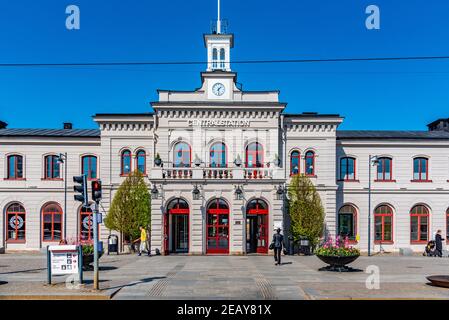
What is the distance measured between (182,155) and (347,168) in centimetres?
1126

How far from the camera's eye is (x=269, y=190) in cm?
2645

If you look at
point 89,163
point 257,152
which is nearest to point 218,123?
point 257,152

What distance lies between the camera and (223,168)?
26.5 meters

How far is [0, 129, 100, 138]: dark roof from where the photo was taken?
30500 mm

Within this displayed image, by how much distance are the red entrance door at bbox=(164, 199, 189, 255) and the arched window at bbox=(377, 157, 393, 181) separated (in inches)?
529

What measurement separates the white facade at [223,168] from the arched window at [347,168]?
96mm

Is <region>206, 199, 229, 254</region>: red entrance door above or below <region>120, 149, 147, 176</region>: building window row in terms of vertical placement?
below

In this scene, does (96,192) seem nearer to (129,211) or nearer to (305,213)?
(129,211)

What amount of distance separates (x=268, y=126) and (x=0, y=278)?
17.2m

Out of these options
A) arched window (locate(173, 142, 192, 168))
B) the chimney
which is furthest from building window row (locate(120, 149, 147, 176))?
the chimney

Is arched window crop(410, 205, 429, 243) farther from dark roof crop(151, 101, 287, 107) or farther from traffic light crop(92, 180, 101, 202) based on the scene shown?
traffic light crop(92, 180, 101, 202)

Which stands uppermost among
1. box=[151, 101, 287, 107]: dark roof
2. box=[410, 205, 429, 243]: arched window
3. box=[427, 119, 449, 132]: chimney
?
box=[151, 101, 287, 107]: dark roof

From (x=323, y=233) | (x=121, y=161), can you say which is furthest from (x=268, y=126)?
(x=121, y=161)

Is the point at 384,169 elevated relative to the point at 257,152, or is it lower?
lower
